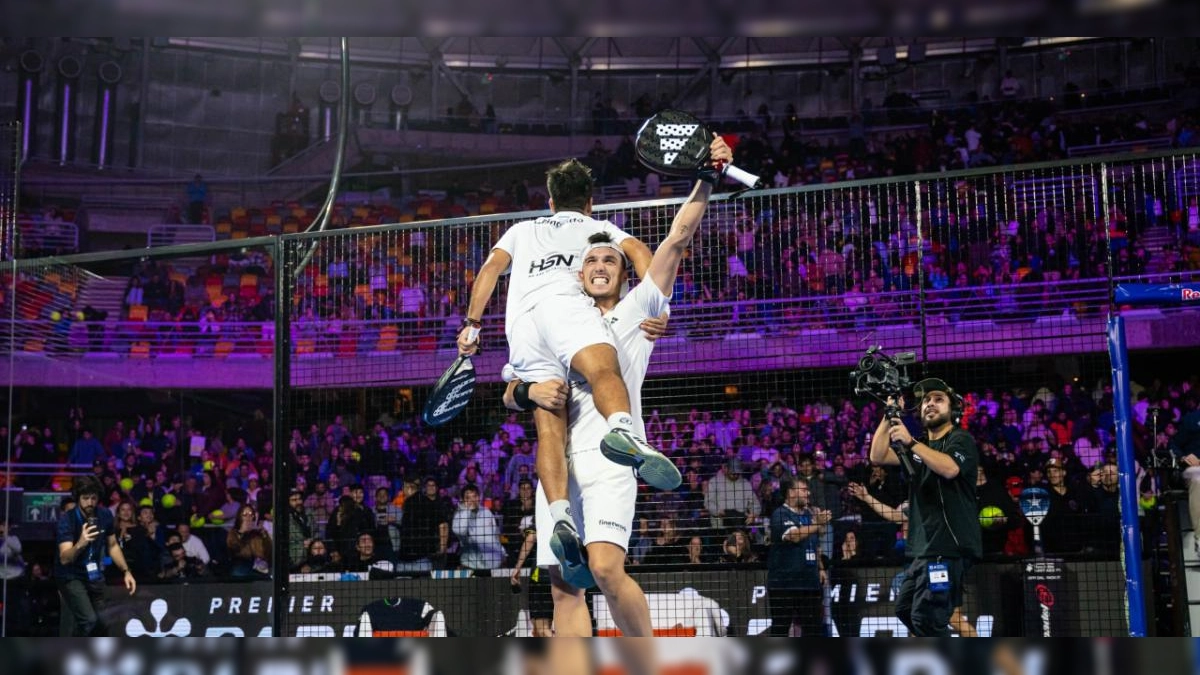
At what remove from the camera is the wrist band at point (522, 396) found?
6.60 meters

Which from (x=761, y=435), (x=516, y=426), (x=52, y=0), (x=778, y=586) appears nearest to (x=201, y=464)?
Result: (x=516, y=426)

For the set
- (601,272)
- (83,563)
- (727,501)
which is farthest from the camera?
(83,563)

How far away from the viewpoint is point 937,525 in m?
6.94

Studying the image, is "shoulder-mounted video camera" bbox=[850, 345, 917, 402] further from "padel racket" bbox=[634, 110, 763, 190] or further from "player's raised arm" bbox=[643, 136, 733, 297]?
"padel racket" bbox=[634, 110, 763, 190]

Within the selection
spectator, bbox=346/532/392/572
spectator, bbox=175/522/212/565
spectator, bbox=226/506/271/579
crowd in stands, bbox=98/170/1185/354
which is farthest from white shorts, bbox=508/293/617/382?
spectator, bbox=175/522/212/565

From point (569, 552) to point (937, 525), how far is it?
2.39m

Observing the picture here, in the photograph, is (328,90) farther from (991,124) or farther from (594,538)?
(594,538)

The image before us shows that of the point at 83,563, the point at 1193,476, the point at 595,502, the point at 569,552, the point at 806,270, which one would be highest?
the point at 806,270

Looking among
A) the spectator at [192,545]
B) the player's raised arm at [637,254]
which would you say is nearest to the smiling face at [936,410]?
the player's raised arm at [637,254]

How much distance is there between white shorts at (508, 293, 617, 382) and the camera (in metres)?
6.33

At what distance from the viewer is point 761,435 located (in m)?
9.96

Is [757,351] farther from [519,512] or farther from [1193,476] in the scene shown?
[1193,476]

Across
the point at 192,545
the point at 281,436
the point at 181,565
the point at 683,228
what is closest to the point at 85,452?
the point at 192,545

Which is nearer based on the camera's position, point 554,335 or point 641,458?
point 641,458
